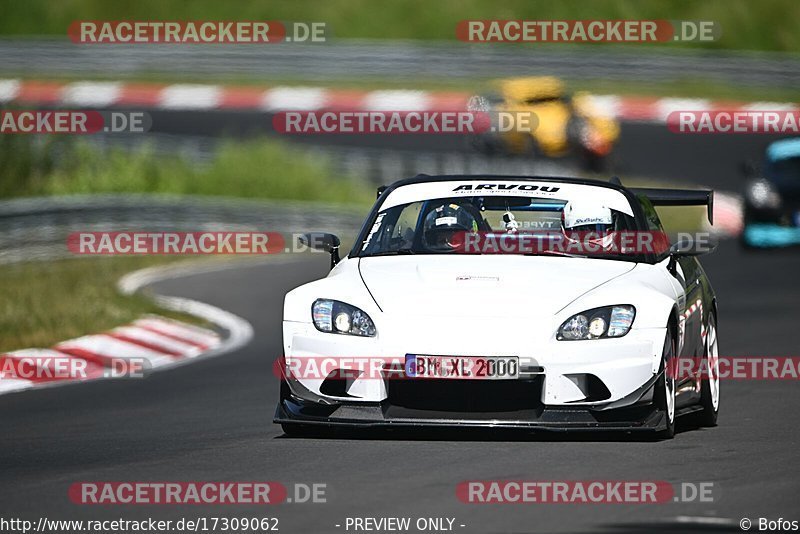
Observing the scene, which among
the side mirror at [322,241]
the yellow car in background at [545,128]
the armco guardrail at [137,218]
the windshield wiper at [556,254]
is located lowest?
the windshield wiper at [556,254]

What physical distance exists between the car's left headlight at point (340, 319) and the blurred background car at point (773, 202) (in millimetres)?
15362

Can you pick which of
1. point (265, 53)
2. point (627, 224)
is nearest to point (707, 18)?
point (265, 53)

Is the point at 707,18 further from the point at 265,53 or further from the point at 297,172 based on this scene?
the point at 297,172

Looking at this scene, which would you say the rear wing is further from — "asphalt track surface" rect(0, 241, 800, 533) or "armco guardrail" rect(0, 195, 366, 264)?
"armco guardrail" rect(0, 195, 366, 264)

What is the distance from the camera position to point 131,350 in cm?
1551

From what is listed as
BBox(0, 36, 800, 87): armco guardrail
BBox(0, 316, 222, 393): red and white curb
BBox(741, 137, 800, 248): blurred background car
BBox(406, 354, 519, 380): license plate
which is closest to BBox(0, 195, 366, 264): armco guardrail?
BBox(741, 137, 800, 248): blurred background car

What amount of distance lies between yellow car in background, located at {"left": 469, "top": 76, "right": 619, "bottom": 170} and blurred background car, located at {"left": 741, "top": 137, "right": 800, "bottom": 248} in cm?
1098

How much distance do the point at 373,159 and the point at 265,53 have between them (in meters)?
12.3

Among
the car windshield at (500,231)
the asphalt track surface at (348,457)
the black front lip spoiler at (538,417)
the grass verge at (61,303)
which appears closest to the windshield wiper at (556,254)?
the car windshield at (500,231)

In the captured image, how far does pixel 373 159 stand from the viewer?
113ft

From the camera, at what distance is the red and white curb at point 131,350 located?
14.1m

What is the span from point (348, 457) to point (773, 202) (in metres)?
15.9

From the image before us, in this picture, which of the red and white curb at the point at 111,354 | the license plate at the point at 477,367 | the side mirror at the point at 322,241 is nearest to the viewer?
the license plate at the point at 477,367

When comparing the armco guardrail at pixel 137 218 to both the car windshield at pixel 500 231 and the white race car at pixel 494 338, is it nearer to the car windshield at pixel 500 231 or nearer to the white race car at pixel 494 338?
the car windshield at pixel 500 231
